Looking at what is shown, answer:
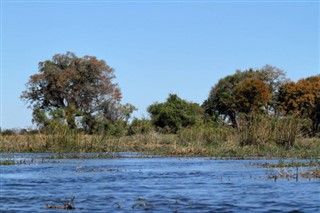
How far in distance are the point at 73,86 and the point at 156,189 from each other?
176 ft

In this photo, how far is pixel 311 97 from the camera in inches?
2618

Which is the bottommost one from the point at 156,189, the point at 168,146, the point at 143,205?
the point at 143,205

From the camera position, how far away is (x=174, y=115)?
63906mm

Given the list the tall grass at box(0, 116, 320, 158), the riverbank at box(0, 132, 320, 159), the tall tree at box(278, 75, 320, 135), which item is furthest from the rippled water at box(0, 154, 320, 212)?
the tall tree at box(278, 75, 320, 135)

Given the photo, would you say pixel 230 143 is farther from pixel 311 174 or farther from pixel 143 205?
pixel 143 205

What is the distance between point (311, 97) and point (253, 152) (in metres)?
35.1

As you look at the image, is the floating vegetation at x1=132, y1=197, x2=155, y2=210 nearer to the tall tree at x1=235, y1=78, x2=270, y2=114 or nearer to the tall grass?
the tall grass

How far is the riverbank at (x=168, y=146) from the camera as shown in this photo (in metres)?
32.9

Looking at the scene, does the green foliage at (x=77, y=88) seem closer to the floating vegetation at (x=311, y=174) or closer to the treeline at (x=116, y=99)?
the treeline at (x=116, y=99)

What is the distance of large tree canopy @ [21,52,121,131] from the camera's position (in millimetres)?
69688

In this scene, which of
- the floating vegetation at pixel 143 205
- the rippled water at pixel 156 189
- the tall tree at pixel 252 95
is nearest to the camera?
the floating vegetation at pixel 143 205

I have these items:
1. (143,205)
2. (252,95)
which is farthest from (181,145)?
(252,95)

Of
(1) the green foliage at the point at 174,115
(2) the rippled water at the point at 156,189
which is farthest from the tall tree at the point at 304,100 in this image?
(2) the rippled water at the point at 156,189

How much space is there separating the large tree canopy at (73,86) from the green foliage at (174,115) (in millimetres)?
7423
